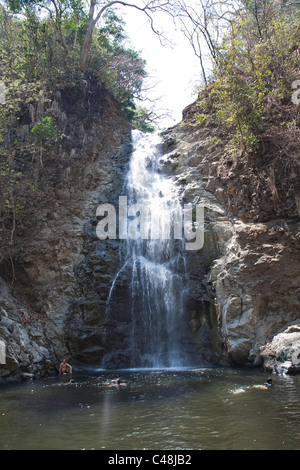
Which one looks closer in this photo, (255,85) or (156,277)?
(156,277)

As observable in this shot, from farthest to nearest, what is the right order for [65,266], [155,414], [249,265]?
[65,266]
[249,265]
[155,414]

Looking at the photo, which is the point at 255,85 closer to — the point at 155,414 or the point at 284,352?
the point at 284,352

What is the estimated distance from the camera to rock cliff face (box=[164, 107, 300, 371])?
11.2 meters

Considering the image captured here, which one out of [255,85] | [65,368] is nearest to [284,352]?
[65,368]

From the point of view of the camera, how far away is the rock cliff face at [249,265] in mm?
11203

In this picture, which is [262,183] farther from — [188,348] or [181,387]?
[181,387]

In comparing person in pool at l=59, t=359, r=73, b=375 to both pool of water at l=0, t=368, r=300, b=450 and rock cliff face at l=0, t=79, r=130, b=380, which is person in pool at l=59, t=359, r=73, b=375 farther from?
pool of water at l=0, t=368, r=300, b=450

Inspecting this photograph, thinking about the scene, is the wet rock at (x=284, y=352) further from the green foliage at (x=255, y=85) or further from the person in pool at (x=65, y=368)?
the green foliage at (x=255, y=85)

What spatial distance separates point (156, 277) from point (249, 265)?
354cm

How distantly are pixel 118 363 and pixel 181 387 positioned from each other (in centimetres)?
440

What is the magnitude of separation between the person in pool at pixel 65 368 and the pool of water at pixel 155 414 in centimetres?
157

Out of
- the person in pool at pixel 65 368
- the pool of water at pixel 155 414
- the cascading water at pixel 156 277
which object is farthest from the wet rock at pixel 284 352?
the person in pool at pixel 65 368

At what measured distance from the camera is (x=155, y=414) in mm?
6344
